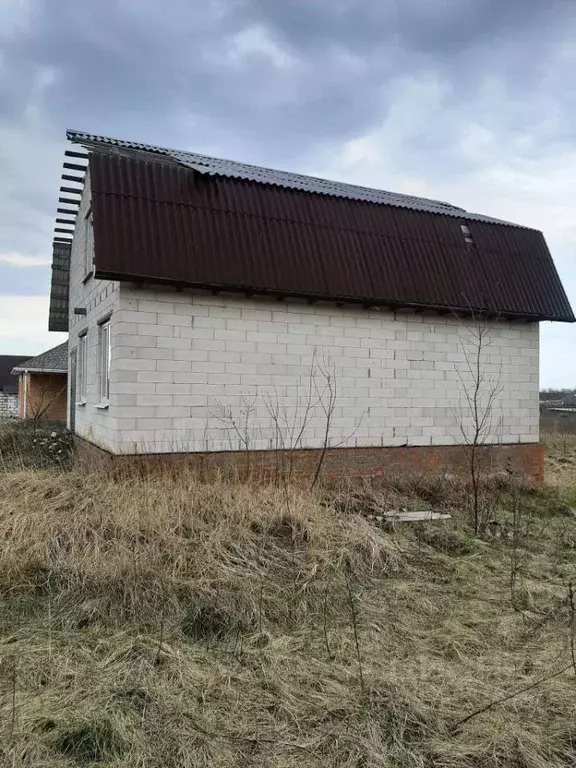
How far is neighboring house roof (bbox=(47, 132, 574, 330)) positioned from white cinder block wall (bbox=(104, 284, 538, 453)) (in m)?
0.47

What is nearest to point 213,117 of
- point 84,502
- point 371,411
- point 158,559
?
point 371,411

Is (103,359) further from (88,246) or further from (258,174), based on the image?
(258,174)

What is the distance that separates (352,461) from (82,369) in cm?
648

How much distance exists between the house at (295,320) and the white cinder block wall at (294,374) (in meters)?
0.03

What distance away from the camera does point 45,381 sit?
2478 centimetres

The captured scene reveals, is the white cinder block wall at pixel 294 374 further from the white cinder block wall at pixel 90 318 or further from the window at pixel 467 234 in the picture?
the window at pixel 467 234

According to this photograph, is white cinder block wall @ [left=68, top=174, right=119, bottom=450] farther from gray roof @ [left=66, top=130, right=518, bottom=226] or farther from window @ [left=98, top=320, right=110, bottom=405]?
gray roof @ [left=66, top=130, right=518, bottom=226]

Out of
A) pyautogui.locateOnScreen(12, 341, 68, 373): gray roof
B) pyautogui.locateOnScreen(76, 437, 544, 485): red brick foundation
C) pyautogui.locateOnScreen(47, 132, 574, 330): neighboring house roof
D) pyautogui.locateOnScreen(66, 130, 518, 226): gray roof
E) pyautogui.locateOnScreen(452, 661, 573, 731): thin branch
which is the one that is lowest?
pyautogui.locateOnScreen(452, 661, 573, 731): thin branch

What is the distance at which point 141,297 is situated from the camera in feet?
29.3

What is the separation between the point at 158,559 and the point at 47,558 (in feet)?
3.47

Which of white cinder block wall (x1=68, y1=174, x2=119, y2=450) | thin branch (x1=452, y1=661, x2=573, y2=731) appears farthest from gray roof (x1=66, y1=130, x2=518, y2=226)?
thin branch (x1=452, y1=661, x2=573, y2=731)

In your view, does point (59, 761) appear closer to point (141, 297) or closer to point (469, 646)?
point (469, 646)

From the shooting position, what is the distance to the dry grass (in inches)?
129

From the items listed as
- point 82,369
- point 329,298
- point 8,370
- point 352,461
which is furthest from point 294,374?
point 8,370
